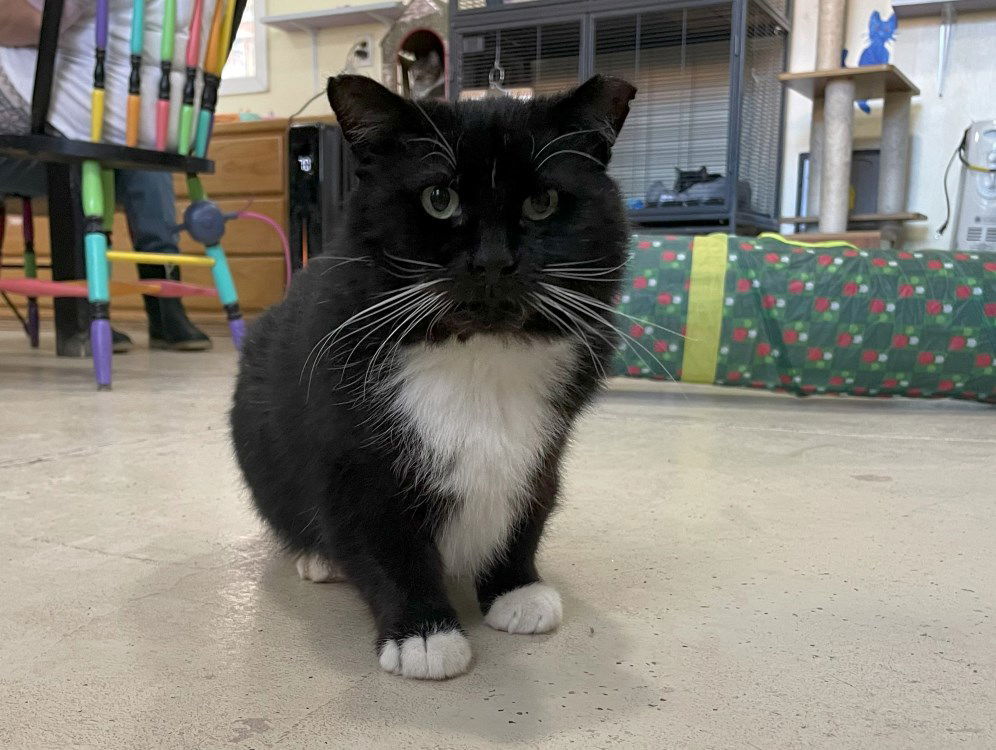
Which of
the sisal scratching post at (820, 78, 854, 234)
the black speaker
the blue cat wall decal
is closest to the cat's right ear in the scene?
the sisal scratching post at (820, 78, 854, 234)

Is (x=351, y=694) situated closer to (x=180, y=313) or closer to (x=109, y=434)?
(x=109, y=434)

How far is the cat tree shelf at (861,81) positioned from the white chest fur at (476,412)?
2.70 metres

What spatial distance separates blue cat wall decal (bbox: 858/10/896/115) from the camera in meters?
3.15

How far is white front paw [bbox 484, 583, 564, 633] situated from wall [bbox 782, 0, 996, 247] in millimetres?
3143

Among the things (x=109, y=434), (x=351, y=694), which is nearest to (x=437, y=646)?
(x=351, y=694)

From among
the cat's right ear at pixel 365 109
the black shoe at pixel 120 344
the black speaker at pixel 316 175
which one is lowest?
the black shoe at pixel 120 344

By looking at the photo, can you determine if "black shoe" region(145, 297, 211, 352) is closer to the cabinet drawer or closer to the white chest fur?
the cabinet drawer

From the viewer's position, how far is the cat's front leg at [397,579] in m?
0.70

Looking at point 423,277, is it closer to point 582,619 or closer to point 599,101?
point 599,101

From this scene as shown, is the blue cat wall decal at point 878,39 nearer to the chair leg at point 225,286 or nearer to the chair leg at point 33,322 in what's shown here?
the chair leg at point 225,286

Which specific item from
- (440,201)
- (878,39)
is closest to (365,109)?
(440,201)

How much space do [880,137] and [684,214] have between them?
0.97 m

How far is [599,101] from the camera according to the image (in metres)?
0.76

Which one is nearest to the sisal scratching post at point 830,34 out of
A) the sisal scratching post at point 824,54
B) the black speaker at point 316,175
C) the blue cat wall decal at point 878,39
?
the sisal scratching post at point 824,54
